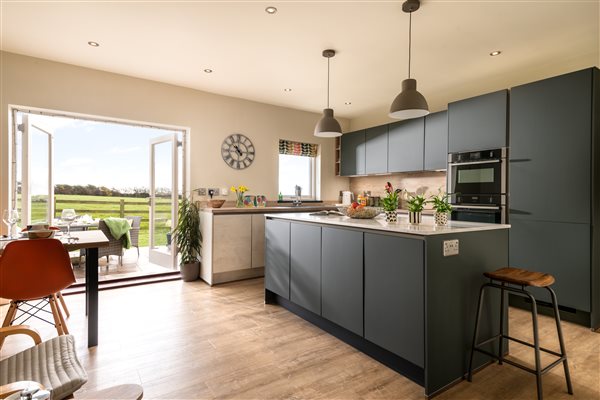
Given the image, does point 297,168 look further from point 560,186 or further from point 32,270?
point 32,270

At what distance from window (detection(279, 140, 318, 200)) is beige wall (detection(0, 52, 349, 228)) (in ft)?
0.56

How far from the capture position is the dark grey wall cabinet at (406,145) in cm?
458

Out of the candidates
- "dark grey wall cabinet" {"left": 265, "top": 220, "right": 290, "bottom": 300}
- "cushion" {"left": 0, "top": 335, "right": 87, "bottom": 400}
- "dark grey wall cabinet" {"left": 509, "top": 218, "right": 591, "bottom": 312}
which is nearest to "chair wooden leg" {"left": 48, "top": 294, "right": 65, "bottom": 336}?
"cushion" {"left": 0, "top": 335, "right": 87, "bottom": 400}

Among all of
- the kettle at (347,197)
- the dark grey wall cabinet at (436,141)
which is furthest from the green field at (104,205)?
the dark grey wall cabinet at (436,141)

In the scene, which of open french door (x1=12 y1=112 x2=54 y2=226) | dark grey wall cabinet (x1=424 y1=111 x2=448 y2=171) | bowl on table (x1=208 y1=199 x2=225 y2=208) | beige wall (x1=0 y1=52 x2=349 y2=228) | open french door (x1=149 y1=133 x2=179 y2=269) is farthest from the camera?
open french door (x1=149 y1=133 x2=179 y2=269)

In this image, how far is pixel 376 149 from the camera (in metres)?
5.28

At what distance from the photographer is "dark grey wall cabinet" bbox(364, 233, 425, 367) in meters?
1.85

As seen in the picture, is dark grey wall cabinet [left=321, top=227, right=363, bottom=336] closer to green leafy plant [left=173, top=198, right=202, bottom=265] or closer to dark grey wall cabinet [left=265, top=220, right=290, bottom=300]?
dark grey wall cabinet [left=265, top=220, right=290, bottom=300]

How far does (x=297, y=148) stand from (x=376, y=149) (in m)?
1.42

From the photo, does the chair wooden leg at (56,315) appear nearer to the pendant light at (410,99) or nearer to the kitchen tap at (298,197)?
the pendant light at (410,99)

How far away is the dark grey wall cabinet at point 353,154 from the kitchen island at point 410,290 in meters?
3.16

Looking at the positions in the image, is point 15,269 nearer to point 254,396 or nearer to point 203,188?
point 254,396

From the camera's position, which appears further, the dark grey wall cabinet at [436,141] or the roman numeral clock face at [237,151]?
the roman numeral clock face at [237,151]

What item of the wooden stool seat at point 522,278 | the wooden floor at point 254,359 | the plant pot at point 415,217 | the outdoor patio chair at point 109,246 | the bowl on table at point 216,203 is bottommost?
the wooden floor at point 254,359
